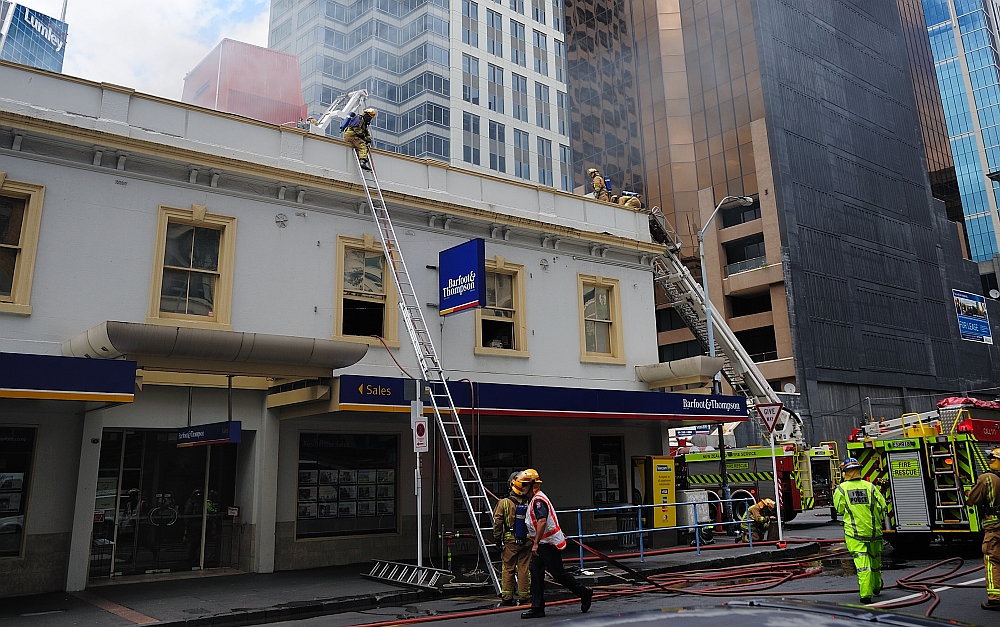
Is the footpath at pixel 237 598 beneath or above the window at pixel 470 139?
beneath

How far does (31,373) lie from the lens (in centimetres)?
988

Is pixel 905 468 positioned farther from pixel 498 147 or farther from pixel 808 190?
pixel 498 147

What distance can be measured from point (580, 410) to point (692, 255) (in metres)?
46.0

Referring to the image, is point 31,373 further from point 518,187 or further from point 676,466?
point 676,466

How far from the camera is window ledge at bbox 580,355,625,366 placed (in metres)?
17.8

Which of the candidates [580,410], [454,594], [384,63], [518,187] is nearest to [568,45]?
[384,63]

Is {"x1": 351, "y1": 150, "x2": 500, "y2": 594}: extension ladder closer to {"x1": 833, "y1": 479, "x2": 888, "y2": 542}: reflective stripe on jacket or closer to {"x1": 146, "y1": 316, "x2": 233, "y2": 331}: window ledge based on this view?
{"x1": 146, "y1": 316, "x2": 233, "y2": 331}: window ledge

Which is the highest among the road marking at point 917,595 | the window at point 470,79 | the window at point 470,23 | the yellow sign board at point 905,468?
the window at point 470,23

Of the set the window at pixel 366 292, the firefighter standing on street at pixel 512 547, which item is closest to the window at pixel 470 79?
the window at pixel 366 292

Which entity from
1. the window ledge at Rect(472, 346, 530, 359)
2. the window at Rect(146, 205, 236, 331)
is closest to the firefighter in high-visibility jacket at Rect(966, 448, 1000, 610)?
the window ledge at Rect(472, 346, 530, 359)

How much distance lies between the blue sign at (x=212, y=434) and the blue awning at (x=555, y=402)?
67.1 inches

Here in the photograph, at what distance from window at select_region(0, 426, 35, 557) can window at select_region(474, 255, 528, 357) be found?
8.63 meters

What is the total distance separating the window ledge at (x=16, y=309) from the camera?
11.7 metres

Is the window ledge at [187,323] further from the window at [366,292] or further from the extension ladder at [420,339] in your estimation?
the extension ladder at [420,339]
